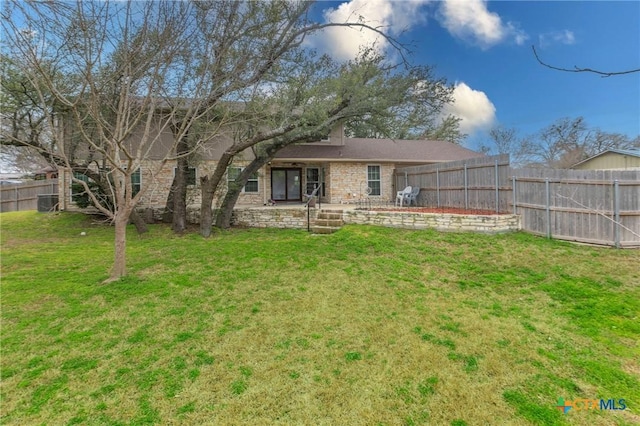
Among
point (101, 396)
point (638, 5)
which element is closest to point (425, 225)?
point (638, 5)

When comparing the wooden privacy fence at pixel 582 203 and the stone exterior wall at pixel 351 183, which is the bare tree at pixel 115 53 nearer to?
the wooden privacy fence at pixel 582 203

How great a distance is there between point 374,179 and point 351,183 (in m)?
1.31

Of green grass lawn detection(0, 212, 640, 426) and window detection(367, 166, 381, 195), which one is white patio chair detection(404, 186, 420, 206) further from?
green grass lawn detection(0, 212, 640, 426)

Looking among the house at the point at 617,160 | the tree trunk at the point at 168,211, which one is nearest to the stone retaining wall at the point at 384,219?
the tree trunk at the point at 168,211

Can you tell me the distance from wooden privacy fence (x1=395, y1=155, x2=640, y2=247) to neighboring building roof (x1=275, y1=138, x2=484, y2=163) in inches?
210

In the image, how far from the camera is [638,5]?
2.31m

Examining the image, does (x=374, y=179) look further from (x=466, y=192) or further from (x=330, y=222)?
(x=330, y=222)

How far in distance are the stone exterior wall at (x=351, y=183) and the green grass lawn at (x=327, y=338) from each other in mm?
8560

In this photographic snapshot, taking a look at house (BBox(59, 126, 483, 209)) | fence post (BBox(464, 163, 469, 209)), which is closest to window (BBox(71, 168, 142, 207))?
house (BBox(59, 126, 483, 209))

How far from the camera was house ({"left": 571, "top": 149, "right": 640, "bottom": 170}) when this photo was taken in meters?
16.9

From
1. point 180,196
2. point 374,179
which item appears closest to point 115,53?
point 180,196

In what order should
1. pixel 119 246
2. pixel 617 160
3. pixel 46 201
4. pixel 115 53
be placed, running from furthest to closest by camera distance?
pixel 617 160
pixel 46 201
pixel 115 53
pixel 119 246

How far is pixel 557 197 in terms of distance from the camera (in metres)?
7.87

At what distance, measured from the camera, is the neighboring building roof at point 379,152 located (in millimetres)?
16016
